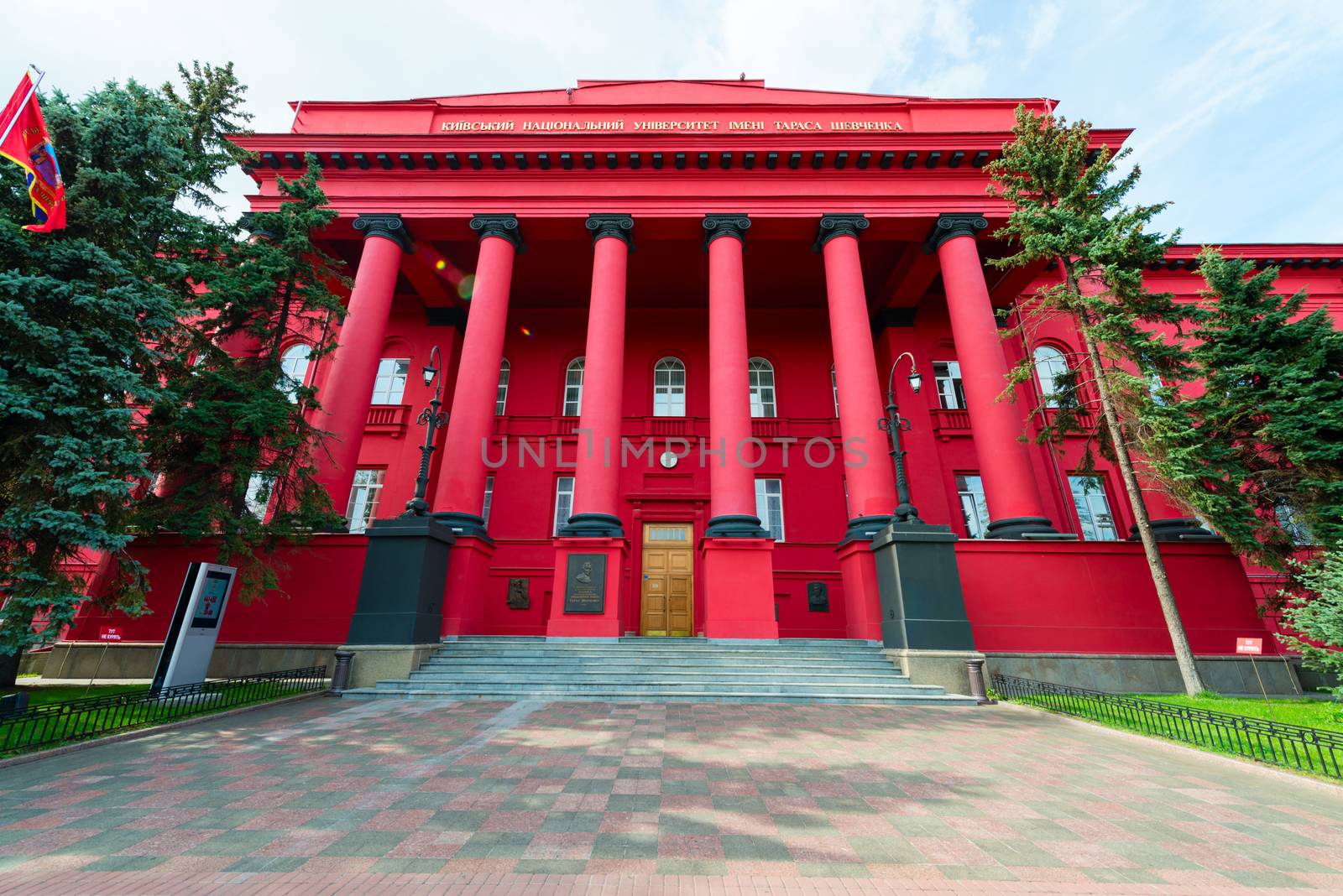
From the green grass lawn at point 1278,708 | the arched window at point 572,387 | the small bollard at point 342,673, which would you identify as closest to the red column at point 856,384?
the green grass lawn at point 1278,708

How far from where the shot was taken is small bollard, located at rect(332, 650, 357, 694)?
934cm

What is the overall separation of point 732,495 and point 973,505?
9662mm

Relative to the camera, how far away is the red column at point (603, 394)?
11992 mm

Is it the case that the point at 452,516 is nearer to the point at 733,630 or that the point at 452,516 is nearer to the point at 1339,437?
the point at 733,630

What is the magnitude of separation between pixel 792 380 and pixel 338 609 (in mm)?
15014

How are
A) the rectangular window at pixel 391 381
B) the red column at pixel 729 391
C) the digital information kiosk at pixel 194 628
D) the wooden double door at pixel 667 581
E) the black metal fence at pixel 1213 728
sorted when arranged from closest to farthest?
the black metal fence at pixel 1213 728 < the digital information kiosk at pixel 194 628 < the red column at pixel 729 391 < the wooden double door at pixel 667 581 < the rectangular window at pixel 391 381

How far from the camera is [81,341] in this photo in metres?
7.41

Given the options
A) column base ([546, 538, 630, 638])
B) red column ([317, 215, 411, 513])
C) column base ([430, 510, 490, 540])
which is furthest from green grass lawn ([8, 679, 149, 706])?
column base ([546, 538, 630, 638])

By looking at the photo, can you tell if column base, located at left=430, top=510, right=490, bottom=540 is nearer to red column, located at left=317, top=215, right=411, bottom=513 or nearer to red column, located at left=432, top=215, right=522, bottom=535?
red column, located at left=432, top=215, right=522, bottom=535

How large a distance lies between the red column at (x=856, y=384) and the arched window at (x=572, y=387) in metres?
9.19

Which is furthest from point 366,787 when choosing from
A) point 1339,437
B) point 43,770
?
point 1339,437

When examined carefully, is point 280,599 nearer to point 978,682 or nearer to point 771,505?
point 771,505

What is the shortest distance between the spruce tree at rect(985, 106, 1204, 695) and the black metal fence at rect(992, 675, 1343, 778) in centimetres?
316

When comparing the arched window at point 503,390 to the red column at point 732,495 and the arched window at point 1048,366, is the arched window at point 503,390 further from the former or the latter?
the arched window at point 1048,366
